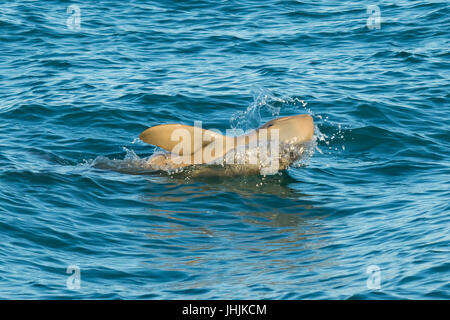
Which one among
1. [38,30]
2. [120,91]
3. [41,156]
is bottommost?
[41,156]

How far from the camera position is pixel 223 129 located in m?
15.7

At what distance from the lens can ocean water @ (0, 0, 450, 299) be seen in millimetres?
8859

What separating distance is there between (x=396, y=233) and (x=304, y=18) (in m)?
14.6

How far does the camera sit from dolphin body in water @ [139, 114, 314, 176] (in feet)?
40.8

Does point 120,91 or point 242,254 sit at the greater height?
point 120,91

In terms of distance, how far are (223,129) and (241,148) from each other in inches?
120

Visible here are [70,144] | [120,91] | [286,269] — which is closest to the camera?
[286,269]

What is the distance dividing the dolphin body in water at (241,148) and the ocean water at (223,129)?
0.26 metres

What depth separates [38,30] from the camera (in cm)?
2255

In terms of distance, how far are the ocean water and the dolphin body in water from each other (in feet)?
0.87

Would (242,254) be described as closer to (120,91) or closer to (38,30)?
(120,91)

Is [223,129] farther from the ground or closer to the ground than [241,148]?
farther from the ground

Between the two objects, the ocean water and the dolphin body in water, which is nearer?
the ocean water
